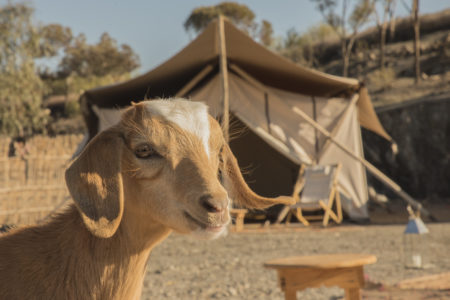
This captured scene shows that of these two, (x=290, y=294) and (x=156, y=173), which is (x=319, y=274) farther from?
(x=156, y=173)

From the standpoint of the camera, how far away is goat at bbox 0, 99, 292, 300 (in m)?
1.76

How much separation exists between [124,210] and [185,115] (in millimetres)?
400

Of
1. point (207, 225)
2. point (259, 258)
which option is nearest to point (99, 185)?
point (207, 225)

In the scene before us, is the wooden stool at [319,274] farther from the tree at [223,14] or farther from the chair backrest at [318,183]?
the tree at [223,14]

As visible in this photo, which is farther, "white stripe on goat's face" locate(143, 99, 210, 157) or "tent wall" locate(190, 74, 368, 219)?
"tent wall" locate(190, 74, 368, 219)

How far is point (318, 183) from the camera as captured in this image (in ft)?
38.0

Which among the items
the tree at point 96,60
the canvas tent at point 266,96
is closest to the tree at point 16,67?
the tree at point 96,60

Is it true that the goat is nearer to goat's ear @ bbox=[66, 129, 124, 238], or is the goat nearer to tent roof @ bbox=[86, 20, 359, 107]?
goat's ear @ bbox=[66, 129, 124, 238]

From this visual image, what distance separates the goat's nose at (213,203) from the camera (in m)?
1.69

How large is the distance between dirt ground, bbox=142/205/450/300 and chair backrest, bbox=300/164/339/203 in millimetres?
626

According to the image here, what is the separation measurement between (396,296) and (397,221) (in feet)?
24.0

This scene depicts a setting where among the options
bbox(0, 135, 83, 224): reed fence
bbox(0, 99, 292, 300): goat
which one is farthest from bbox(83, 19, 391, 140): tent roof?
bbox(0, 99, 292, 300): goat

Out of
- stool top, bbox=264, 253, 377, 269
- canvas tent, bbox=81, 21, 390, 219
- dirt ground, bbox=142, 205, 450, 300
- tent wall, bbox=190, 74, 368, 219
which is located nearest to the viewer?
stool top, bbox=264, 253, 377, 269

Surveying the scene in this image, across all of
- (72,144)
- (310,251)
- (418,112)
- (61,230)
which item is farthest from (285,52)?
(61,230)
